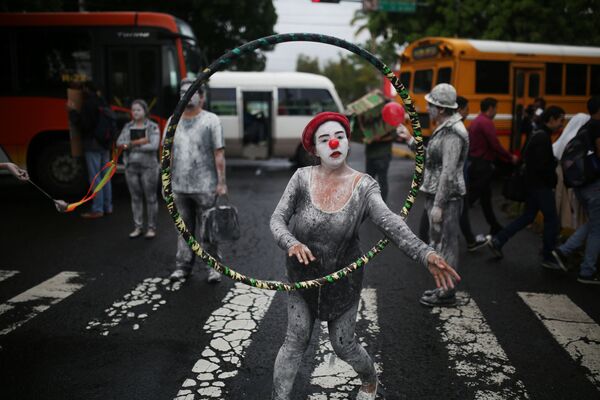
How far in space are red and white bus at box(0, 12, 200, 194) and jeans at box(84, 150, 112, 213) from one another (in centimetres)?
183

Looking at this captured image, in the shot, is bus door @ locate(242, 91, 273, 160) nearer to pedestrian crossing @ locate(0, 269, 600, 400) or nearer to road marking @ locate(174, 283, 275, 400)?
pedestrian crossing @ locate(0, 269, 600, 400)

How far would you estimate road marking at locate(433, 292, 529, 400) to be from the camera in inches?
145

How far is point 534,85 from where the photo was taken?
14.3 meters

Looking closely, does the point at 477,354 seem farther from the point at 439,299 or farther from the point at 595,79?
the point at 595,79

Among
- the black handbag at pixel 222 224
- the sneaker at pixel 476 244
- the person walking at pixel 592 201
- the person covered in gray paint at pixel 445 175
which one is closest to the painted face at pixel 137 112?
the black handbag at pixel 222 224

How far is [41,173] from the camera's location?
10727 millimetres

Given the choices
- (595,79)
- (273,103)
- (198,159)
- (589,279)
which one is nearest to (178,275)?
(198,159)

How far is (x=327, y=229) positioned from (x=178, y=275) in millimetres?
3230

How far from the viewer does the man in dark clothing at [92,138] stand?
27.8ft

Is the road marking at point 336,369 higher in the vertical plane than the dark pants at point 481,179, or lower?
lower

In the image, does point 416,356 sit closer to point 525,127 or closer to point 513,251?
point 513,251

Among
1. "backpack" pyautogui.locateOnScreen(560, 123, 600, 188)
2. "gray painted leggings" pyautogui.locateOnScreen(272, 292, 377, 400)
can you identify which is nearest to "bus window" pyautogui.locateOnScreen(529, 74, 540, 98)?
"backpack" pyautogui.locateOnScreen(560, 123, 600, 188)

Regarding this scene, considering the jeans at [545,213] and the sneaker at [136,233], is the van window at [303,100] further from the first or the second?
the jeans at [545,213]

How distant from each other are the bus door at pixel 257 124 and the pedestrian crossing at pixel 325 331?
10.3 metres
